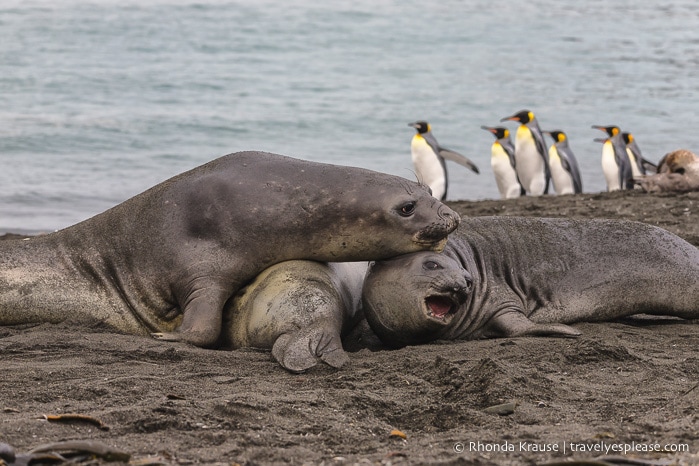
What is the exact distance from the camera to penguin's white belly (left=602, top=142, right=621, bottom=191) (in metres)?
16.9

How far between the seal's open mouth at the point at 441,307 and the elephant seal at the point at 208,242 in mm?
344

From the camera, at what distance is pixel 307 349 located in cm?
564

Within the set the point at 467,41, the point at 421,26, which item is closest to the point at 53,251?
the point at 467,41

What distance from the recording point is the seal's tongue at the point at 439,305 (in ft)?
20.1

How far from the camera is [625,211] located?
10375 mm

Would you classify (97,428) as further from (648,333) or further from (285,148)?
(285,148)

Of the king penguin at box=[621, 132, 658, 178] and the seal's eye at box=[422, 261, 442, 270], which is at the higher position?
the king penguin at box=[621, 132, 658, 178]

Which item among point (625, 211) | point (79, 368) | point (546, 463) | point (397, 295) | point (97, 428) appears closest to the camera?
point (546, 463)

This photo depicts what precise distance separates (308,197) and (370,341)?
2.83ft

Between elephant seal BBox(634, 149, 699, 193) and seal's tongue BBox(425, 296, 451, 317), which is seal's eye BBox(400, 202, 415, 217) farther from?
elephant seal BBox(634, 149, 699, 193)

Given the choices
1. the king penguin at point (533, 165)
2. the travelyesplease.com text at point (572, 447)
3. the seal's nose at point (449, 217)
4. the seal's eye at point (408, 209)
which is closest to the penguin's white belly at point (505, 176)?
the king penguin at point (533, 165)

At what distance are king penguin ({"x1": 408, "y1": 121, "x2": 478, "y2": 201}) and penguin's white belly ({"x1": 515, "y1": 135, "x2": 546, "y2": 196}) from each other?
3.51 feet

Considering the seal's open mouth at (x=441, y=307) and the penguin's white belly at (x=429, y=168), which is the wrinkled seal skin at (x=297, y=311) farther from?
the penguin's white belly at (x=429, y=168)

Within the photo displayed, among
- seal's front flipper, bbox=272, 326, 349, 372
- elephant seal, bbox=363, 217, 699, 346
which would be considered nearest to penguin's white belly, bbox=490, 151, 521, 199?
elephant seal, bbox=363, 217, 699, 346
